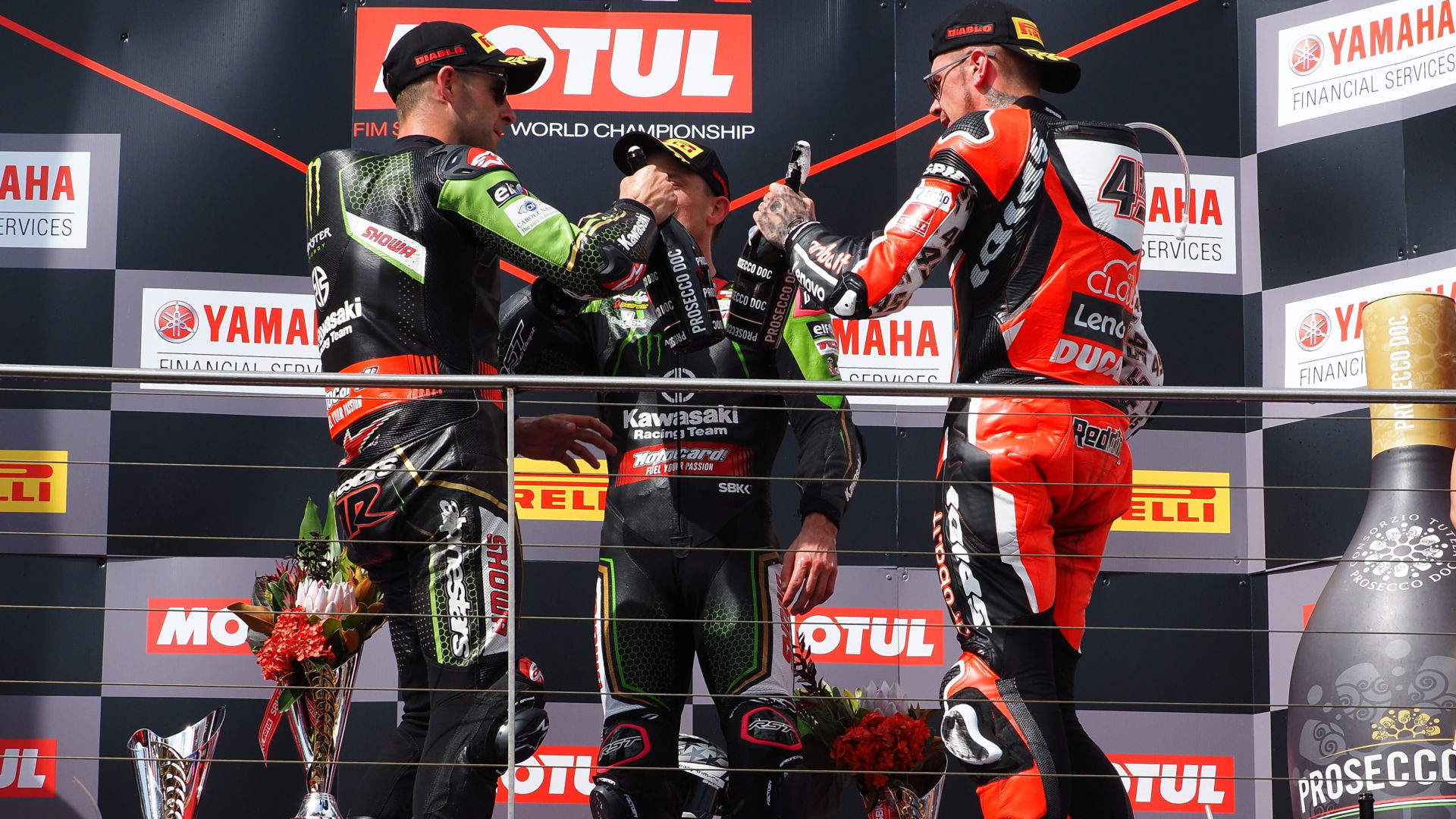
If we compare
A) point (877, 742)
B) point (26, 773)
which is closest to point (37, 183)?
point (26, 773)

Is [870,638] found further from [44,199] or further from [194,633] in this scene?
[44,199]

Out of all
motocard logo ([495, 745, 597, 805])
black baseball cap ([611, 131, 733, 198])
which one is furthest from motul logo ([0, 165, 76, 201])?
motocard logo ([495, 745, 597, 805])

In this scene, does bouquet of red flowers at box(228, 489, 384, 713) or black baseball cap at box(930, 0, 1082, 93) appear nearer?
black baseball cap at box(930, 0, 1082, 93)

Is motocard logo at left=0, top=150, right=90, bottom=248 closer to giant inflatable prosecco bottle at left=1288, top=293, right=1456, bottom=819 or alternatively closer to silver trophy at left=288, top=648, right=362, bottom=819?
silver trophy at left=288, top=648, right=362, bottom=819

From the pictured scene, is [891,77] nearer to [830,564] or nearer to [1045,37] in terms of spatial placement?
[1045,37]

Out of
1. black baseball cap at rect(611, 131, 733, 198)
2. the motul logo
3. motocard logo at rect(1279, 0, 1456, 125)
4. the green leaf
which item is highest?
motocard logo at rect(1279, 0, 1456, 125)

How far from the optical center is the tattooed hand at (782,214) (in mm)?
2695

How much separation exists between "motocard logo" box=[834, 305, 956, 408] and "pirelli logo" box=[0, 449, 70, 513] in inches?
→ 82.5

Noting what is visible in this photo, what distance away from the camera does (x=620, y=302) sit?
3145mm

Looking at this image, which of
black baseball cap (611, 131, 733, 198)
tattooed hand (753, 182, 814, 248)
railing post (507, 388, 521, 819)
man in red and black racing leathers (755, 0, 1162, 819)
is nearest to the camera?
railing post (507, 388, 521, 819)

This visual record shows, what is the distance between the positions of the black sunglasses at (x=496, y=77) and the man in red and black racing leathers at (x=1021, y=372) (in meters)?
0.67

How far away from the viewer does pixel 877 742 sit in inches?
125

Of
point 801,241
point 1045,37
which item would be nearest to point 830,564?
point 801,241

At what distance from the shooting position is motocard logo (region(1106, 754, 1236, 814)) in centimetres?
388
